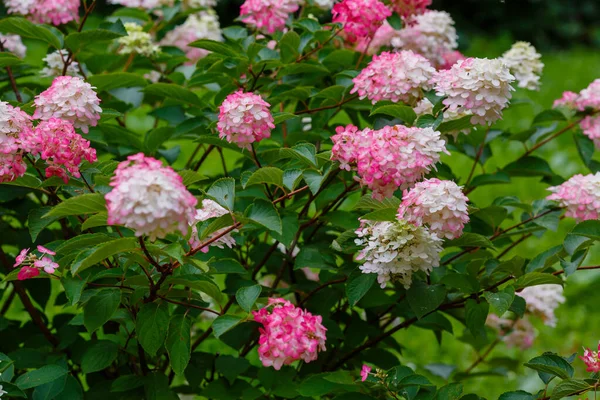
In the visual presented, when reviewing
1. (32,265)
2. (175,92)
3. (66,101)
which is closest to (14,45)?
(175,92)

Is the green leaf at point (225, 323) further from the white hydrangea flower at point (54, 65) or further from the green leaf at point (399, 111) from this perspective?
the white hydrangea flower at point (54, 65)

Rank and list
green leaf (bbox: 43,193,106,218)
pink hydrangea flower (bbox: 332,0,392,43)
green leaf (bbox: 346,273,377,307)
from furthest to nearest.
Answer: pink hydrangea flower (bbox: 332,0,392,43)
green leaf (bbox: 346,273,377,307)
green leaf (bbox: 43,193,106,218)

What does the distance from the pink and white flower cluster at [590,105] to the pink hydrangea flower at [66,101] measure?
133 centimetres

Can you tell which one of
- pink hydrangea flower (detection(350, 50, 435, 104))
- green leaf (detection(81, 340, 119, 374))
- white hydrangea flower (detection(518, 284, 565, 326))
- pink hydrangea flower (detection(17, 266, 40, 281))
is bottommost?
white hydrangea flower (detection(518, 284, 565, 326))

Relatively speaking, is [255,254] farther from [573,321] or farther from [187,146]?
[187,146]

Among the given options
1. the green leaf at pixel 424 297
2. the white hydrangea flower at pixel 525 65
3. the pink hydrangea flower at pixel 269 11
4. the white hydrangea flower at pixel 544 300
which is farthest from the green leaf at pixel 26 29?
the white hydrangea flower at pixel 544 300

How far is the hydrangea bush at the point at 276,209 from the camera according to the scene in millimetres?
1496

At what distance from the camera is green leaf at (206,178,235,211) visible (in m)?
1.48

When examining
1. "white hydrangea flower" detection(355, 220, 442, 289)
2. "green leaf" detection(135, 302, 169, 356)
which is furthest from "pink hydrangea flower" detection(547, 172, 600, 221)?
"green leaf" detection(135, 302, 169, 356)

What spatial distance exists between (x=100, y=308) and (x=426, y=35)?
126cm

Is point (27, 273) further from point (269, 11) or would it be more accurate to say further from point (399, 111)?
point (269, 11)

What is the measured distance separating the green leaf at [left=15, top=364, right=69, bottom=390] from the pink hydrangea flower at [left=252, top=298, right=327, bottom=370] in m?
0.43

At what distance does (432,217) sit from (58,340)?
3.48 ft

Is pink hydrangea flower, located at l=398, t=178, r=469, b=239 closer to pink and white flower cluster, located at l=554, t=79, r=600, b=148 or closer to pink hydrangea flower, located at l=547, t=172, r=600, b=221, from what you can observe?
pink hydrangea flower, located at l=547, t=172, r=600, b=221
